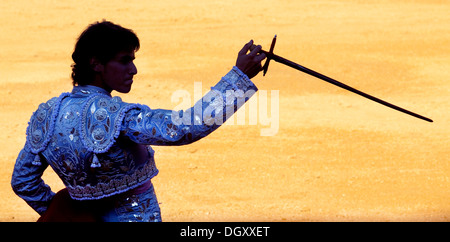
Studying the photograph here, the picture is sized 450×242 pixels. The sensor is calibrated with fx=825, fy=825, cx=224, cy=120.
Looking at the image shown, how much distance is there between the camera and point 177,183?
679 cm

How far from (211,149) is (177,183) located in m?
0.98

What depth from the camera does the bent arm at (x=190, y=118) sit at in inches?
99.8

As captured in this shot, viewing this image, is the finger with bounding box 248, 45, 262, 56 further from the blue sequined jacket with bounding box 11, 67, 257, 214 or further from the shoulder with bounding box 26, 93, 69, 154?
the shoulder with bounding box 26, 93, 69, 154

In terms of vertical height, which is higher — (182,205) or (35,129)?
(35,129)

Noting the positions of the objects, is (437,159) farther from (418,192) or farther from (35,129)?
(35,129)

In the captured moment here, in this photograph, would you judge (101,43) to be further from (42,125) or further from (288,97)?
(288,97)

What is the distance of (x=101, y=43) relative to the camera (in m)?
2.76

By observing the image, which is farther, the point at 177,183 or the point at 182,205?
the point at 177,183

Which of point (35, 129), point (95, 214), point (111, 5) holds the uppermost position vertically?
point (35, 129)

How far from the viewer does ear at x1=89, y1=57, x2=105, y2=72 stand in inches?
109

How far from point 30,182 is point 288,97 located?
6.86 metres

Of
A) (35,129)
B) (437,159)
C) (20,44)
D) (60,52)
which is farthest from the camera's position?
(20,44)

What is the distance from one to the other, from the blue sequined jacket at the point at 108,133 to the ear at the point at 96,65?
0.07 metres

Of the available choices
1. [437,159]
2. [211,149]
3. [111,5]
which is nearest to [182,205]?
[211,149]
